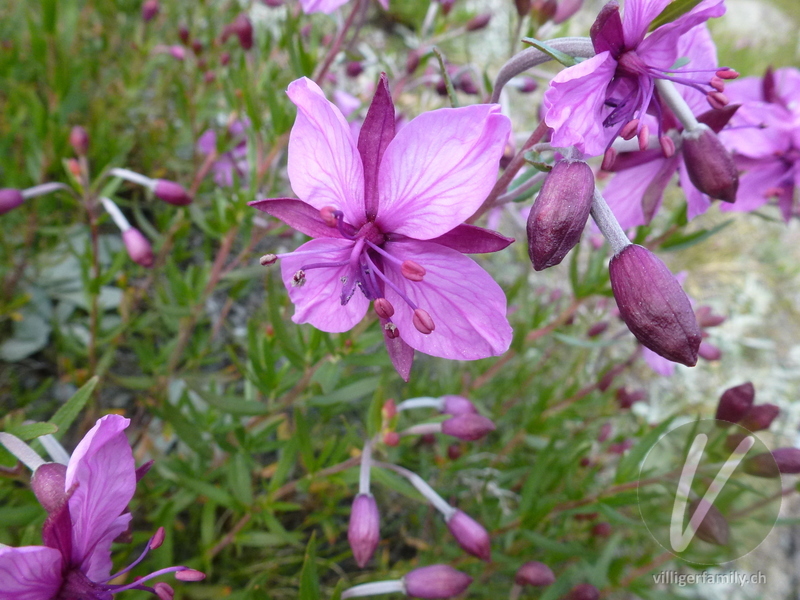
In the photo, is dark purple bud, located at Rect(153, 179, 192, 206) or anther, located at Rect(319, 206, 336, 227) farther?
dark purple bud, located at Rect(153, 179, 192, 206)

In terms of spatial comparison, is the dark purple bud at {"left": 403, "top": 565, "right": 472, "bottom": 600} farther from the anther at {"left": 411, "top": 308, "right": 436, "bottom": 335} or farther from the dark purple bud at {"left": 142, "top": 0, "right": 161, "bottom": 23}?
the dark purple bud at {"left": 142, "top": 0, "right": 161, "bottom": 23}

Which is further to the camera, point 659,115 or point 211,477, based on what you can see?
point 211,477

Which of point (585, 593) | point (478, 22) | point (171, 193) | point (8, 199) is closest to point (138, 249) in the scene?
point (171, 193)

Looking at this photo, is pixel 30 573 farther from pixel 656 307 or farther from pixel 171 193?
pixel 171 193

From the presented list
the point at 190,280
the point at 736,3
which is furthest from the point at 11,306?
the point at 736,3

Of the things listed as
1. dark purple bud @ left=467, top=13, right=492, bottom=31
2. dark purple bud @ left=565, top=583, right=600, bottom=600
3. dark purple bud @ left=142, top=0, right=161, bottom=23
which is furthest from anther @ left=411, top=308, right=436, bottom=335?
dark purple bud @ left=142, top=0, right=161, bottom=23

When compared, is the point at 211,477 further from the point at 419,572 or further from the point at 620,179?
the point at 620,179
